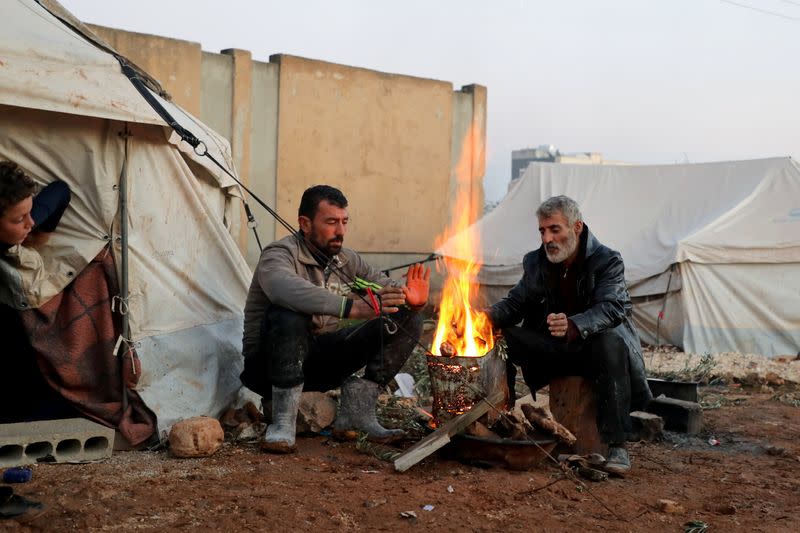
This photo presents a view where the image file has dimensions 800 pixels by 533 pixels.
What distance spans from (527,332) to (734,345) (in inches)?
249

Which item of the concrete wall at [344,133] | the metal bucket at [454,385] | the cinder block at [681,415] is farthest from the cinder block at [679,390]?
the concrete wall at [344,133]

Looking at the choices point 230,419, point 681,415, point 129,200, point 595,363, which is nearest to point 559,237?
point 595,363

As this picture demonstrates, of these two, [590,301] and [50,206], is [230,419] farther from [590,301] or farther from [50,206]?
[590,301]

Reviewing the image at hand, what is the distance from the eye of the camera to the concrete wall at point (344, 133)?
40.8 ft

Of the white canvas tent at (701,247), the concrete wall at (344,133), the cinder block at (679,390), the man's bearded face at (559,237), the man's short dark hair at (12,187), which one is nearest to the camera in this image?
the man's short dark hair at (12,187)

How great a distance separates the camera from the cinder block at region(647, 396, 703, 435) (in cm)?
563

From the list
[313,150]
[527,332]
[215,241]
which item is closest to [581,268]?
[527,332]

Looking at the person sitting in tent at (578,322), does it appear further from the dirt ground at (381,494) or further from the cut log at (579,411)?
the dirt ground at (381,494)

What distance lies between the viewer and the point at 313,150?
531 inches

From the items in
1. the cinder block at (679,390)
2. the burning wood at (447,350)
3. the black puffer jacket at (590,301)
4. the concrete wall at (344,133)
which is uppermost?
the concrete wall at (344,133)

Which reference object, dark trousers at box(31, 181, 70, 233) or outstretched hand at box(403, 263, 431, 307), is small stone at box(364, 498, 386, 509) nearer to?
outstretched hand at box(403, 263, 431, 307)

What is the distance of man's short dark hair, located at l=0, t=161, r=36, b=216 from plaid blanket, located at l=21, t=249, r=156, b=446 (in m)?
0.78

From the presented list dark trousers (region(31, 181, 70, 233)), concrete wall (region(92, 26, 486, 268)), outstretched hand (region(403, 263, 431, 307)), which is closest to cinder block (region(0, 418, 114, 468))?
dark trousers (region(31, 181, 70, 233))

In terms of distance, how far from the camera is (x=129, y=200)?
467cm
